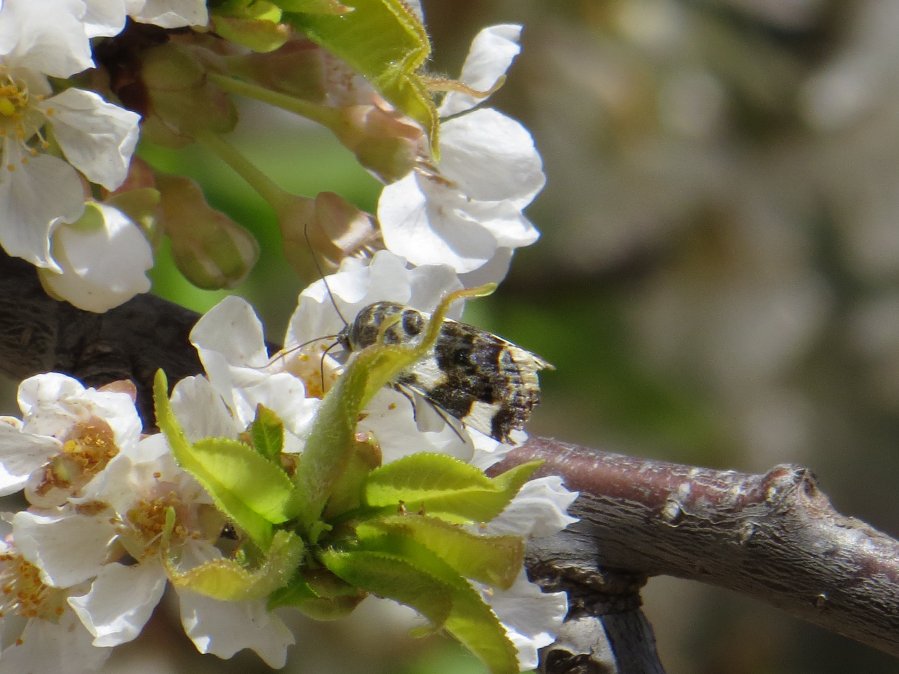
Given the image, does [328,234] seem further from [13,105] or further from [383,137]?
[13,105]

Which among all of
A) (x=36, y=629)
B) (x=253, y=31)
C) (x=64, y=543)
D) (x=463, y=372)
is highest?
(x=253, y=31)

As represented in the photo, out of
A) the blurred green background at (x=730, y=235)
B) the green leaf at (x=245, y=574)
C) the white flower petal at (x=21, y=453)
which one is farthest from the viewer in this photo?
the blurred green background at (x=730, y=235)

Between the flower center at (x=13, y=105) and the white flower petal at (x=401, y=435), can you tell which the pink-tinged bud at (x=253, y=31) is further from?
the white flower petal at (x=401, y=435)

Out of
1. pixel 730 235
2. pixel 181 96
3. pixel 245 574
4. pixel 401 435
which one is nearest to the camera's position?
pixel 245 574

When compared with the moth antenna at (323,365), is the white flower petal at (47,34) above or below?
above

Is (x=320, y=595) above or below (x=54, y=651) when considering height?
above

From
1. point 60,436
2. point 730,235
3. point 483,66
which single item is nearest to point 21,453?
point 60,436

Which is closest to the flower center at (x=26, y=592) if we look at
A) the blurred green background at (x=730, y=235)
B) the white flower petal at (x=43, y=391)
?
the white flower petal at (x=43, y=391)

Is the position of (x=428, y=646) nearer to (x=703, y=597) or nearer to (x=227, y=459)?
(x=703, y=597)
